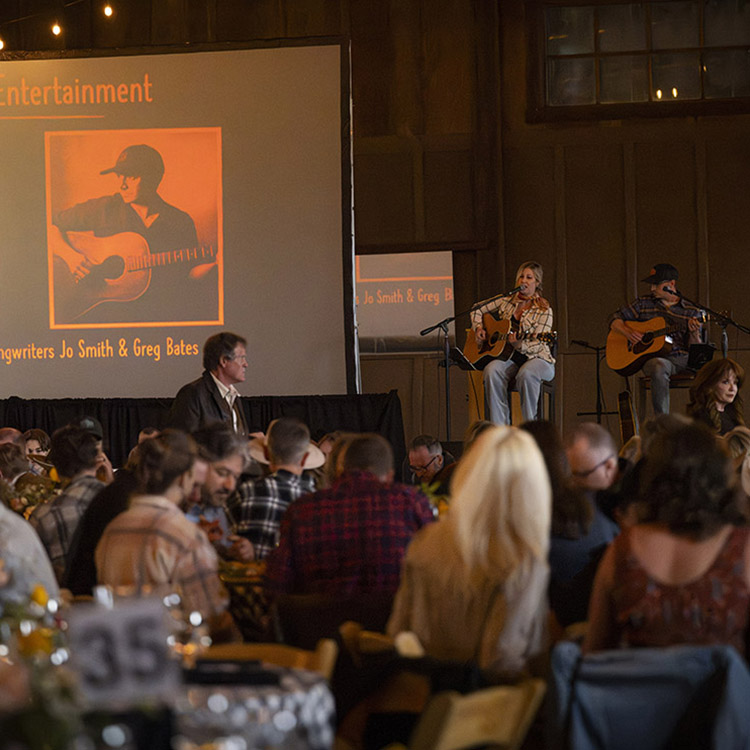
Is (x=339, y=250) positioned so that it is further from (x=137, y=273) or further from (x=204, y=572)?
(x=204, y=572)

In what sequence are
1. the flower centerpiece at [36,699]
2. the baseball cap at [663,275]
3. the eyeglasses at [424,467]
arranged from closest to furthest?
the flower centerpiece at [36,699] → the eyeglasses at [424,467] → the baseball cap at [663,275]

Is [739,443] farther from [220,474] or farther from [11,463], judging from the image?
[11,463]

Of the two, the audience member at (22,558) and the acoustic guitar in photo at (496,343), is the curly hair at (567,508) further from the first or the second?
the acoustic guitar in photo at (496,343)

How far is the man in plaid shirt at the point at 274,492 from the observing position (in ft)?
14.8

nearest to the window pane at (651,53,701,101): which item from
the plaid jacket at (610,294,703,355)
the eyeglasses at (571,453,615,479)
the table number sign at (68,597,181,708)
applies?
the plaid jacket at (610,294,703,355)

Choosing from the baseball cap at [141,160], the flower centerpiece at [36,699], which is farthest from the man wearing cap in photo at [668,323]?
the flower centerpiece at [36,699]

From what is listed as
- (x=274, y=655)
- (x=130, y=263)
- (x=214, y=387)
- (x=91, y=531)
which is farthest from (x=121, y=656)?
(x=130, y=263)

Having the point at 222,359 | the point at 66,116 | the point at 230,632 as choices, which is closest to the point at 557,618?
the point at 230,632

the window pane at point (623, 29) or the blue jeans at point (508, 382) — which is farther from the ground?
the window pane at point (623, 29)

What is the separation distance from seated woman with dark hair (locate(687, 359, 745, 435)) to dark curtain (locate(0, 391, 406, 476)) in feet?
8.76

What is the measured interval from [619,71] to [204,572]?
9.53 m

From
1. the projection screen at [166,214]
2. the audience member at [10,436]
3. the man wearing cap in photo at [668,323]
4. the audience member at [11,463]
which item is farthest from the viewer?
the projection screen at [166,214]

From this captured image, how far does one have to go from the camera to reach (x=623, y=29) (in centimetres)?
1159

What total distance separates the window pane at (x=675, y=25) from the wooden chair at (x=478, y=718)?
10218mm
